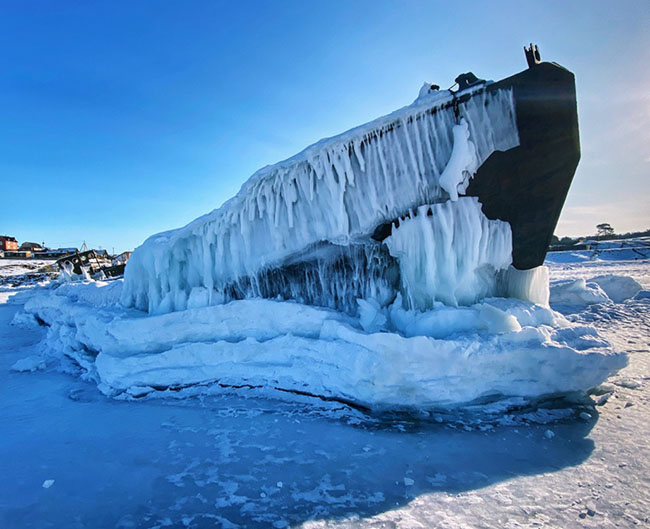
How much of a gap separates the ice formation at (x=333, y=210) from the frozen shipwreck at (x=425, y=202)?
0.06ft

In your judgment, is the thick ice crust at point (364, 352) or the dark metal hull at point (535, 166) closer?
the thick ice crust at point (364, 352)

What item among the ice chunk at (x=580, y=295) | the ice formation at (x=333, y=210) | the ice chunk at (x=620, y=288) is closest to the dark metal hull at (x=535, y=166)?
the ice formation at (x=333, y=210)

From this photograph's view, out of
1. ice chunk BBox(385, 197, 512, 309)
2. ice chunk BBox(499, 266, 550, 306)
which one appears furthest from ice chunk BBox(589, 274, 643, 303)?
ice chunk BBox(385, 197, 512, 309)

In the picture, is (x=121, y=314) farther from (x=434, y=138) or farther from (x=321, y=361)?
(x=434, y=138)

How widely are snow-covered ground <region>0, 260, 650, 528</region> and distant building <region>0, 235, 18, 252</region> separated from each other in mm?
66266

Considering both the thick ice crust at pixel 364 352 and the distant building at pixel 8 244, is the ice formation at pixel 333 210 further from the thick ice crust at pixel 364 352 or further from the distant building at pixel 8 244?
the distant building at pixel 8 244

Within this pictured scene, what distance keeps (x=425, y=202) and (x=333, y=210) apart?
4.80ft

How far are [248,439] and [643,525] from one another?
335cm

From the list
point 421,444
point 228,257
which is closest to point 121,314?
point 228,257

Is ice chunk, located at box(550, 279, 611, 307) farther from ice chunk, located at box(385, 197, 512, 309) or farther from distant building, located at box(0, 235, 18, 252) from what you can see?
distant building, located at box(0, 235, 18, 252)

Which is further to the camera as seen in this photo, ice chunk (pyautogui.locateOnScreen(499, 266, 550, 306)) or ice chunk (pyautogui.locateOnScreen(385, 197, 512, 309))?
ice chunk (pyautogui.locateOnScreen(499, 266, 550, 306))

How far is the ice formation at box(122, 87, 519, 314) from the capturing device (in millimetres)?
4844

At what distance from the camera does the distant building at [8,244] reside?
52281mm

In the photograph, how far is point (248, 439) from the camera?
369cm
